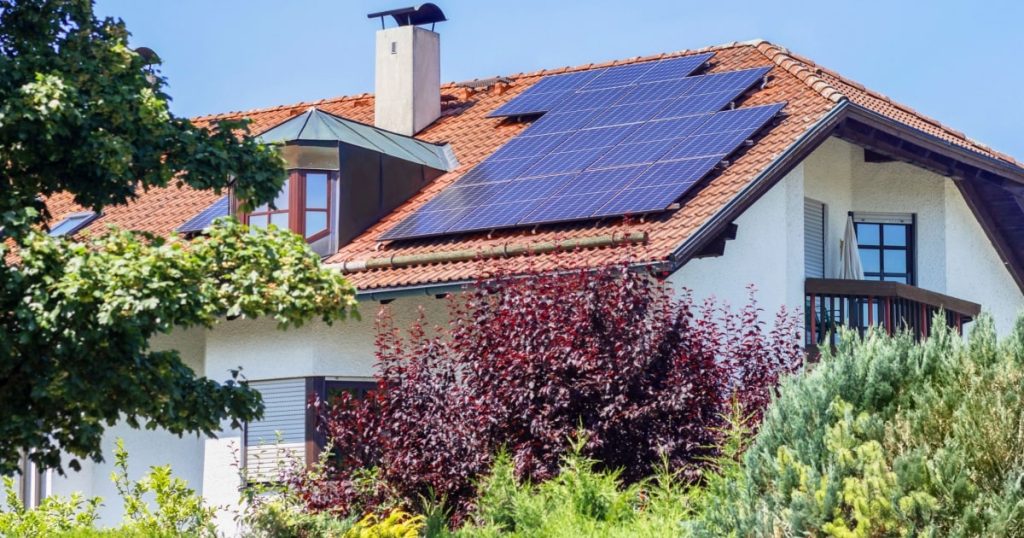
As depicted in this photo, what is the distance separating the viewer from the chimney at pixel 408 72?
2538cm

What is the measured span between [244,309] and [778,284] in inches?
389

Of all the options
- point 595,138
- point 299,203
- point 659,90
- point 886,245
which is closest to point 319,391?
point 299,203

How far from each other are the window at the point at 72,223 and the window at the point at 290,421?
16.7 ft

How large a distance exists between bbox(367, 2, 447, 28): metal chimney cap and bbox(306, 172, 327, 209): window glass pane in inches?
192

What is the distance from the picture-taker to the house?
63.5ft

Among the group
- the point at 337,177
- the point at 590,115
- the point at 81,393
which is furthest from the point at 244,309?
the point at 590,115

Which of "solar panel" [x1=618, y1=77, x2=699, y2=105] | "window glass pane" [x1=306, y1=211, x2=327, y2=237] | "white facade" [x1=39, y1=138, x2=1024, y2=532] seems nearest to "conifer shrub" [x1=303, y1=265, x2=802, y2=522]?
"white facade" [x1=39, y1=138, x2=1024, y2=532]

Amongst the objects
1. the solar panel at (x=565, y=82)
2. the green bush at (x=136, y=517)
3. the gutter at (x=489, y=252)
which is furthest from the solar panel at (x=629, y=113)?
the green bush at (x=136, y=517)

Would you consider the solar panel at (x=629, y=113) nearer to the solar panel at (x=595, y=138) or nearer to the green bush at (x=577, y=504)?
the solar panel at (x=595, y=138)

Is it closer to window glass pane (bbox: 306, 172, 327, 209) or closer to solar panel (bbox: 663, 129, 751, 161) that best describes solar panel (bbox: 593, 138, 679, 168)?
solar panel (bbox: 663, 129, 751, 161)

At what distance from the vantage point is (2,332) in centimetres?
1131

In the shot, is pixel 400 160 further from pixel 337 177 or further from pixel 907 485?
pixel 907 485

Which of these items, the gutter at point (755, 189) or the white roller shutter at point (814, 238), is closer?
the gutter at point (755, 189)

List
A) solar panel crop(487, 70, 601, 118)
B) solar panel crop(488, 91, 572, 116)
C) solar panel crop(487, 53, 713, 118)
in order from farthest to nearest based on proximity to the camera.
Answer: solar panel crop(487, 70, 601, 118)
solar panel crop(488, 91, 572, 116)
solar panel crop(487, 53, 713, 118)
